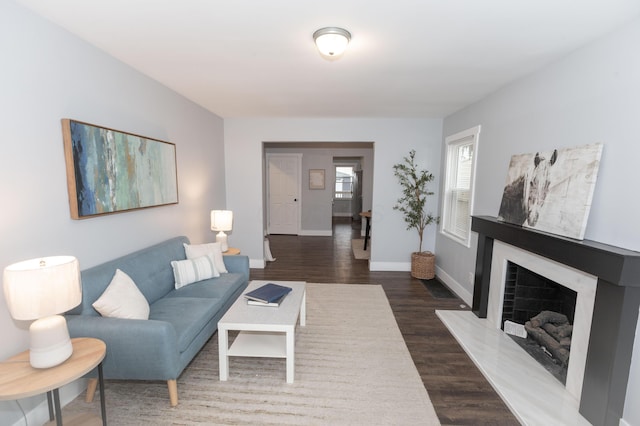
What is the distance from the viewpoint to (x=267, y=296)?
2414mm

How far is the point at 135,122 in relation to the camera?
2.67 meters

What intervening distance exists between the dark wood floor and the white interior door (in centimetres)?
109

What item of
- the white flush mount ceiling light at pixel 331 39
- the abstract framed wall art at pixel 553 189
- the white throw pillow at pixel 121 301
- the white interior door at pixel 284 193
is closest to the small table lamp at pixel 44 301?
the white throw pillow at pixel 121 301

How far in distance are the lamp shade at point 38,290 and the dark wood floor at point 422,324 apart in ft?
7.41

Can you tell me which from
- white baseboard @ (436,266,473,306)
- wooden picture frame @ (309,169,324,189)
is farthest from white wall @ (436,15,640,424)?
wooden picture frame @ (309,169,324,189)

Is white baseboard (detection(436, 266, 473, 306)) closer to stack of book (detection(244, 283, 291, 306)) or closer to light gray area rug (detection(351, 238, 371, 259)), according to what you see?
light gray area rug (detection(351, 238, 371, 259))

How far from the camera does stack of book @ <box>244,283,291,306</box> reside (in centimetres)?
236

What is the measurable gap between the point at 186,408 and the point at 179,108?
2.98 meters

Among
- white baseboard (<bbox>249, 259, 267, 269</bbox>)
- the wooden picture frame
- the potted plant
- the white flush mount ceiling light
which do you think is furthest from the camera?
the wooden picture frame

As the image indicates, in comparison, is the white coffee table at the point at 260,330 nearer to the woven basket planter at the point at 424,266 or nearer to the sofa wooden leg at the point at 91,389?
the sofa wooden leg at the point at 91,389

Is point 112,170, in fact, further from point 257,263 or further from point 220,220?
point 257,263

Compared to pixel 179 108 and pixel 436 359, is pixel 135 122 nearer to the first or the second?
pixel 179 108

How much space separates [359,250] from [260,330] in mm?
4314

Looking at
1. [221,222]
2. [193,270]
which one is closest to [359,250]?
[221,222]
